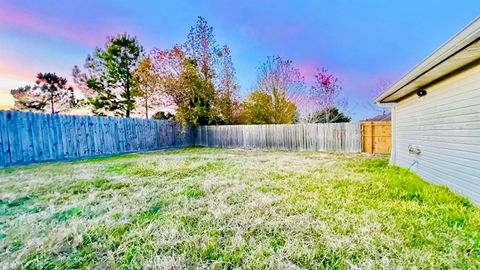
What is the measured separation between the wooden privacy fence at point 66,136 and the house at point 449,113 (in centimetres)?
Result: 915

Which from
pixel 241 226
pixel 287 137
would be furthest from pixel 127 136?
pixel 241 226

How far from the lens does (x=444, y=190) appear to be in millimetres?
2865

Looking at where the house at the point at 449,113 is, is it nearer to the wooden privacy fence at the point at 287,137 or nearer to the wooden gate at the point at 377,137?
the wooden gate at the point at 377,137

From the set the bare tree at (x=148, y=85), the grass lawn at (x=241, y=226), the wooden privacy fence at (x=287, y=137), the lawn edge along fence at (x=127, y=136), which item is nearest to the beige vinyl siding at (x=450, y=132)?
the grass lawn at (x=241, y=226)

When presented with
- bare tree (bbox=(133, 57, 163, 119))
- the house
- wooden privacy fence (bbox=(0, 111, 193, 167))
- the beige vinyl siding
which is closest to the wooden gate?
the beige vinyl siding

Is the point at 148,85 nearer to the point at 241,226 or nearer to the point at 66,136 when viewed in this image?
the point at 66,136

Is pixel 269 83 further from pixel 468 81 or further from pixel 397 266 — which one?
pixel 397 266

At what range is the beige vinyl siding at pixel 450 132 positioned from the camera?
2459mm

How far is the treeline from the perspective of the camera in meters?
11.7

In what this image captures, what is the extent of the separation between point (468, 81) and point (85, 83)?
18952 mm

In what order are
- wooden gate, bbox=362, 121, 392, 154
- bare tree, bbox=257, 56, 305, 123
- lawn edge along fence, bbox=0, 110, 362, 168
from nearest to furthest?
lawn edge along fence, bbox=0, 110, 362, 168, wooden gate, bbox=362, 121, 392, 154, bare tree, bbox=257, 56, 305, 123

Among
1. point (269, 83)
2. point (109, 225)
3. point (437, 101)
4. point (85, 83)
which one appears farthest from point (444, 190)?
point (85, 83)

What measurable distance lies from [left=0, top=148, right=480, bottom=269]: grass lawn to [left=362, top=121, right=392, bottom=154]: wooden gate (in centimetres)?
509

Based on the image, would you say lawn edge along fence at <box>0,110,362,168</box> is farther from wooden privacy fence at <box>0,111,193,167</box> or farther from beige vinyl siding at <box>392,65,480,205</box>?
beige vinyl siding at <box>392,65,480,205</box>
